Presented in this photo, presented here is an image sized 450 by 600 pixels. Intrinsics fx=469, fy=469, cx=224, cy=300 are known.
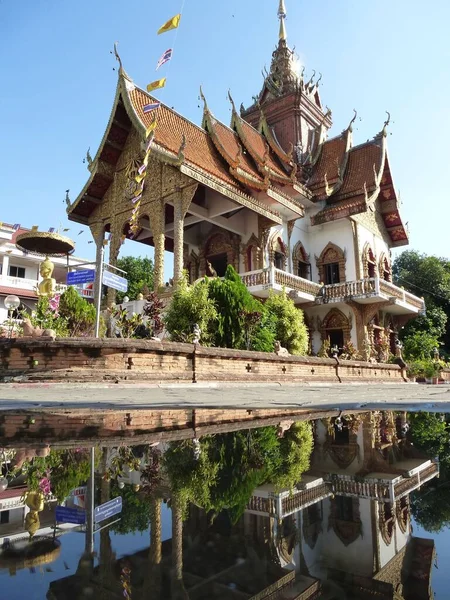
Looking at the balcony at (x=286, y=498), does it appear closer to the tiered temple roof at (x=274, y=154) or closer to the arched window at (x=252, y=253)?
the tiered temple roof at (x=274, y=154)

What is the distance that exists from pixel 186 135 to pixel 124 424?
532 inches

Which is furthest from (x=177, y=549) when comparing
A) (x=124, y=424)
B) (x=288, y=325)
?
(x=288, y=325)

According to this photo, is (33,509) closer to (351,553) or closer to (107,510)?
(107,510)

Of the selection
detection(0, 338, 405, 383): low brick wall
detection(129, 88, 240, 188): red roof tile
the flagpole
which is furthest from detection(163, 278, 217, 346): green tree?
detection(129, 88, 240, 188): red roof tile

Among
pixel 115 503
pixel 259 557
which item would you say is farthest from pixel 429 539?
pixel 115 503

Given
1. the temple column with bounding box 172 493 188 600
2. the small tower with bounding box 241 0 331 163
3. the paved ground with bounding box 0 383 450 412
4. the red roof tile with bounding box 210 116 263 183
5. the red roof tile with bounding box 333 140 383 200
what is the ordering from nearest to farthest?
the temple column with bounding box 172 493 188 600 → the paved ground with bounding box 0 383 450 412 → the red roof tile with bounding box 210 116 263 183 → the red roof tile with bounding box 333 140 383 200 → the small tower with bounding box 241 0 331 163

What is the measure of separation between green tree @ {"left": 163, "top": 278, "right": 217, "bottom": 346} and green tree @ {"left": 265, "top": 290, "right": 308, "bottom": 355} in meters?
2.45

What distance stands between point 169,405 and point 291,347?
26.4ft

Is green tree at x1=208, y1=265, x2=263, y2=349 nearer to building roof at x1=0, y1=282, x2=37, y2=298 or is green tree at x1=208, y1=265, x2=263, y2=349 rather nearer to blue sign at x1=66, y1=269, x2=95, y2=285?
blue sign at x1=66, y1=269, x2=95, y2=285

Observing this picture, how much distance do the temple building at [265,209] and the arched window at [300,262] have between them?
Result: 4 centimetres

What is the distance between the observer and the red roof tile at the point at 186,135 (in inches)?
535

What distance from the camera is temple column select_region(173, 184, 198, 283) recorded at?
12969 mm

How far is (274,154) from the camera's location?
19609 millimetres

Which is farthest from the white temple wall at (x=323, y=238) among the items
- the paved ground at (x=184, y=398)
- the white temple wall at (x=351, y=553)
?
the white temple wall at (x=351, y=553)
